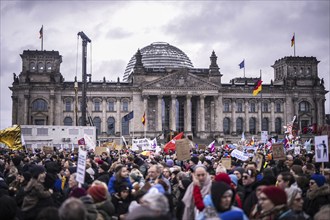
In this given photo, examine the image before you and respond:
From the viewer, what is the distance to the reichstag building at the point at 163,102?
7112 cm

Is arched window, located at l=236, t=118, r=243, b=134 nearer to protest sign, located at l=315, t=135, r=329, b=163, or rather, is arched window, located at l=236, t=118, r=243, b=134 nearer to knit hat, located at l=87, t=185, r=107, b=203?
protest sign, located at l=315, t=135, r=329, b=163

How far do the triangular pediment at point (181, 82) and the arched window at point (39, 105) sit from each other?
652 inches

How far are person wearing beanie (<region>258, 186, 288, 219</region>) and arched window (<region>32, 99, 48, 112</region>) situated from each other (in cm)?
6843

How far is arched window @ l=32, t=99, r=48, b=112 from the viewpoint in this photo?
70938 millimetres

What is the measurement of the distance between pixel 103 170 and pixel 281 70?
74.5m

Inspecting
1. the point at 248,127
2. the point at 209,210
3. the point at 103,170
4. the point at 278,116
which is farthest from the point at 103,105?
the point at 209,210

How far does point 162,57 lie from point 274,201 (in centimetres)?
8476

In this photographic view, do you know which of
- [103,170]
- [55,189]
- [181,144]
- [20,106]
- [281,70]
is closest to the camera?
Answer: [55,189]

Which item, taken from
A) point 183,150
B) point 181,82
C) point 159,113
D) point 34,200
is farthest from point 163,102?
point 34,200

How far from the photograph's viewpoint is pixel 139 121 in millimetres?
72125

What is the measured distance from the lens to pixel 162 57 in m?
89.8

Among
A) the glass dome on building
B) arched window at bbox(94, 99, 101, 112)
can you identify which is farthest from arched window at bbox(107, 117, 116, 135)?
the glass dome on building

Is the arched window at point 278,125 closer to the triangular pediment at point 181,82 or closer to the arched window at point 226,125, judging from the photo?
the arched window at point 226,125

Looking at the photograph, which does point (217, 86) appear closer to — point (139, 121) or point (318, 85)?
point (139, 121)
